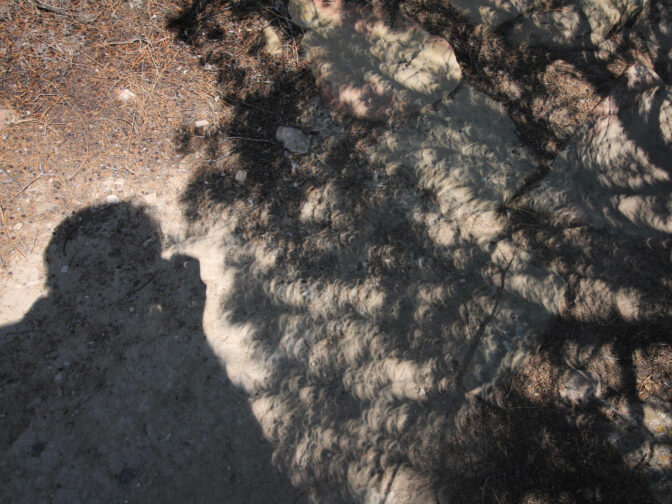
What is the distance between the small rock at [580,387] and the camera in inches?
89.4

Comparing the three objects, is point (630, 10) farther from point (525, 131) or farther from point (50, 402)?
point (50, 402)

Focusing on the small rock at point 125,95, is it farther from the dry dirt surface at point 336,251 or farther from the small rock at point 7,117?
the small rock at point 7,117

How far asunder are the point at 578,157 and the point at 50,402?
163 inches

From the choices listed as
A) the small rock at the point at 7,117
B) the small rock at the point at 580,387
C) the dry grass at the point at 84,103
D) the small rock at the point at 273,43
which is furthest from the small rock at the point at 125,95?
the small rock at the point at 580,387

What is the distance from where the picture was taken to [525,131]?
3082 mm

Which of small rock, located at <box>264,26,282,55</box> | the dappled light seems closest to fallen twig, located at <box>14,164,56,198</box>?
small rock, located at <box>264,26,282,55</box>

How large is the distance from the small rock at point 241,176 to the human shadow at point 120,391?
74 cm

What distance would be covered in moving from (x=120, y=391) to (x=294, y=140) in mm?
2241

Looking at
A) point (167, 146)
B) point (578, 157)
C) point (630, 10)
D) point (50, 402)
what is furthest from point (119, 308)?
point (630, 10)

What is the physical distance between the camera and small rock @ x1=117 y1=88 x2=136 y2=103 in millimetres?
3318

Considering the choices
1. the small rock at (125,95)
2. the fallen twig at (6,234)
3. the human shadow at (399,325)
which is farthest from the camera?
the small rock at (125,95)

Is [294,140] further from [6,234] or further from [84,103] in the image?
[6,234]

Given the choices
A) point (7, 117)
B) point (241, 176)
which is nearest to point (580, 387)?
point (241, 176)

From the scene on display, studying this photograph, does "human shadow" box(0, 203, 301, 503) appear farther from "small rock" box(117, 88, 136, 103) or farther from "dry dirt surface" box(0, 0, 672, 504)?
"small rock" box(117, 88, 136, 103)
